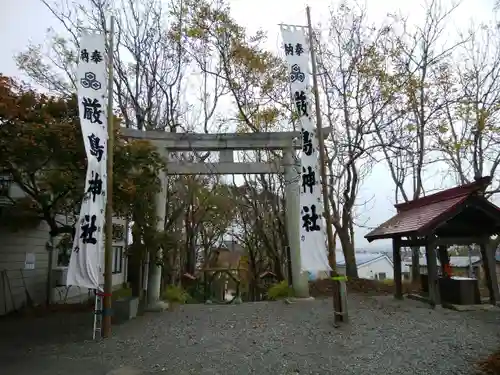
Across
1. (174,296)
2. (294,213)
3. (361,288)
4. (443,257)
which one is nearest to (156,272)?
(174,296)

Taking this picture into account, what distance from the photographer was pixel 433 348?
6.60m

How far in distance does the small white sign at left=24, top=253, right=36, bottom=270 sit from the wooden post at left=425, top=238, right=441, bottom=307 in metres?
12.0

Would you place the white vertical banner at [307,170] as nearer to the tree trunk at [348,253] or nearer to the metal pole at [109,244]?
the metal pole at [109,244]

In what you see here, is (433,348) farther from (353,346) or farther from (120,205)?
(120,205)

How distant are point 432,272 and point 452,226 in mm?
1532

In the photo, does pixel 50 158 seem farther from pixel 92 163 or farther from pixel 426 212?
pixel 426 212

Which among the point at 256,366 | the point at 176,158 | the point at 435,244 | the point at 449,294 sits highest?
the point at 176,158

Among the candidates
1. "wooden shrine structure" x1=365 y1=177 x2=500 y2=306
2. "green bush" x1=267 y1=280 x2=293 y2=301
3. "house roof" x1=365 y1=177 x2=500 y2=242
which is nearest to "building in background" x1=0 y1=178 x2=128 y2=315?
"green bush" x1=267 y1=280 x2=293 y2=301

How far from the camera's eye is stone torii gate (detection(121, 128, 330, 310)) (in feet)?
37.6

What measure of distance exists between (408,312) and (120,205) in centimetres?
742

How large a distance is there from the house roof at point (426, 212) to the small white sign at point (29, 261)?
10.8 metres

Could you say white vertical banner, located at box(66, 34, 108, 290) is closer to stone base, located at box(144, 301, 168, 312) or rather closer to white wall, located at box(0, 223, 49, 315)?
stone base, located at box(144, 301, 168, 312)

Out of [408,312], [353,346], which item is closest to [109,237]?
[353,346]

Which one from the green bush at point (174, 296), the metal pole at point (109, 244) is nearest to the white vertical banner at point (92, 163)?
the metal pole at point (109, 244)
